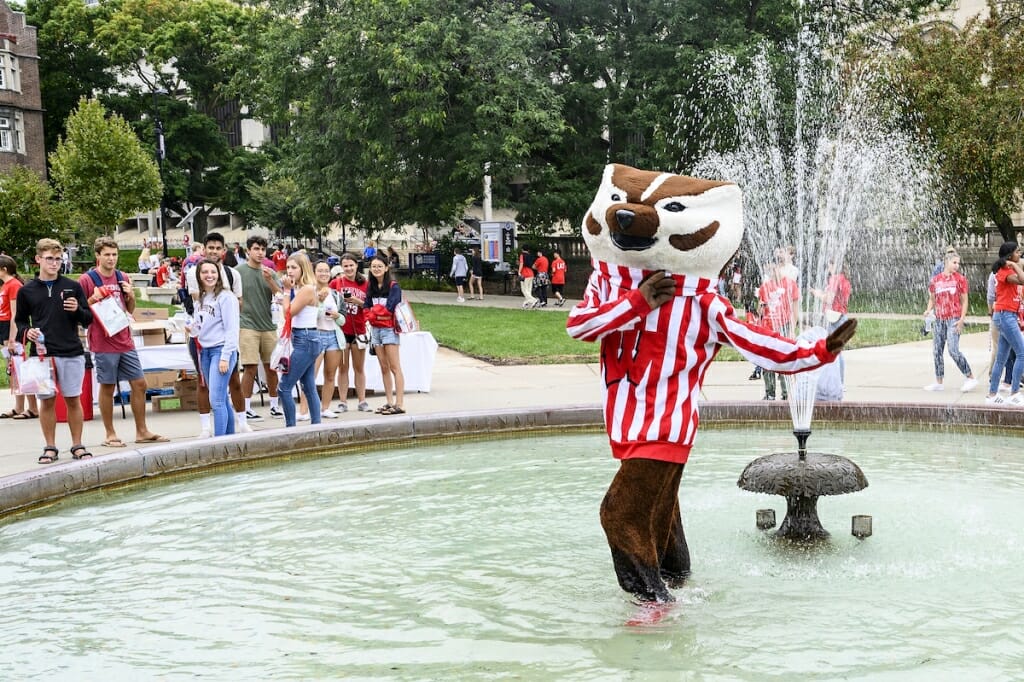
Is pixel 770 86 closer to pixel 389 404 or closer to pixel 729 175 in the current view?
pixel 729 175

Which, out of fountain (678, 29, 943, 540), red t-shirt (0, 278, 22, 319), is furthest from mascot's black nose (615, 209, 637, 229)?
fountain (678, 29, 943, 540)

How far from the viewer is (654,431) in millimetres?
5262

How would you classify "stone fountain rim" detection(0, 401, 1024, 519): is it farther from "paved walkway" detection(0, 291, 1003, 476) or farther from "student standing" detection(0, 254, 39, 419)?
"student standing" detection(0, 254, 39, 419)

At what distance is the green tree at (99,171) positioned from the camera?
141 ft

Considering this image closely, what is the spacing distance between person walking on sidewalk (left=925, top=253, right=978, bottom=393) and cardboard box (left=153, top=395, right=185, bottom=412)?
28.6 ft

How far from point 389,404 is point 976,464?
5679 mm

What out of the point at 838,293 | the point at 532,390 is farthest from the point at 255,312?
the point at 838,293

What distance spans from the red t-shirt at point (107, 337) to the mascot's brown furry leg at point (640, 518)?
19.3 ft

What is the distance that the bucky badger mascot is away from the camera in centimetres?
520

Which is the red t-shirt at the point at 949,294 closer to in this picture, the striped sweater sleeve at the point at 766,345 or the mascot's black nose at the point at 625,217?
the striped sweater sleeve at the point at 766,345

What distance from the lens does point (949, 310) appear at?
1273 cm

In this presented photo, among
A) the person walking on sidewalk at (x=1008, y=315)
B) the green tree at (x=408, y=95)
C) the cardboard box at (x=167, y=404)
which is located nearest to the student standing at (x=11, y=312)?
the cardboard box at (x=167, y=404)

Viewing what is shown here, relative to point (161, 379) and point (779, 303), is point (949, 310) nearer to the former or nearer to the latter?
point (779, 303)

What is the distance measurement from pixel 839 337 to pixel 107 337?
680cm
